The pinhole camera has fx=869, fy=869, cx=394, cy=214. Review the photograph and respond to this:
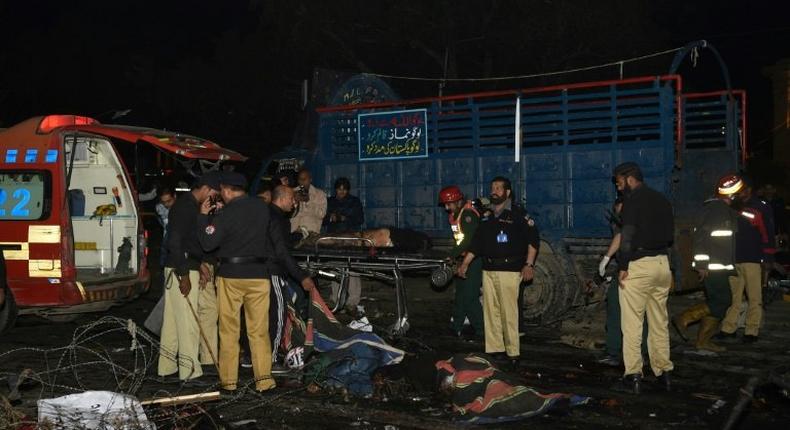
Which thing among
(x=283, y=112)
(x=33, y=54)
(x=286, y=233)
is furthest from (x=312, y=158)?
(x=33, y=54)

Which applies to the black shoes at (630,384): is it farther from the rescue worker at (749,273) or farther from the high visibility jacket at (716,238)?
the rescue worker at (749,273)

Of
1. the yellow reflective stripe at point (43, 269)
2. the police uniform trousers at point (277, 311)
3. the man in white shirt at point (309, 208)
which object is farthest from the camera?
the man in white shirt at point (309, 208)

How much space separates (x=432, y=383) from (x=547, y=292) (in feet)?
13.3

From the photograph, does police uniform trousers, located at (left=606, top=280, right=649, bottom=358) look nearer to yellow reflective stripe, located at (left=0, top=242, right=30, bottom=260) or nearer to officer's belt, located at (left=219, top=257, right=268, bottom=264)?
officer's belt, located at (left=219, top=257, right=268, bottom=264)

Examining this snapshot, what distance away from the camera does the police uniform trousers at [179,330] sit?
25.9ft

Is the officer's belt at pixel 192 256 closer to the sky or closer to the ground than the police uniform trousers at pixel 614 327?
closer to the sky

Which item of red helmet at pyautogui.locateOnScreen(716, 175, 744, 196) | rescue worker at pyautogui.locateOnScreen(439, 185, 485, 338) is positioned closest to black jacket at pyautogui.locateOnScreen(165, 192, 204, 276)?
rescue worker at pyautogui.locateOnScreen(439, 185, 485, 338)

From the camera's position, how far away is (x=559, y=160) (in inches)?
440

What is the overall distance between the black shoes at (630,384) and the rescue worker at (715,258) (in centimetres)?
203

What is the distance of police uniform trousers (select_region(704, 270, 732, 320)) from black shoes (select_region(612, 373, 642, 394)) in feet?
6.62

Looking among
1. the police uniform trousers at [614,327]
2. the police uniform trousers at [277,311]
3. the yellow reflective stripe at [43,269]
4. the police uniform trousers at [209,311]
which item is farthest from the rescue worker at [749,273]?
the yellow reflective stripe at [43,269]

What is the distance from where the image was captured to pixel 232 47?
35000mm

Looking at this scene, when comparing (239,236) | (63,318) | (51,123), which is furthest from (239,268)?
(63,318)

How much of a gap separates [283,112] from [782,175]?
1782 centimetres
